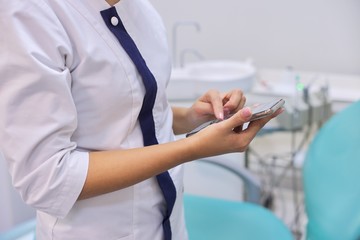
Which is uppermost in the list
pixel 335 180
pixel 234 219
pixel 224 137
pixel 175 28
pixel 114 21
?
pixel 114 21

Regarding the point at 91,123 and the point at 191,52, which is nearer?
the point at 91,123

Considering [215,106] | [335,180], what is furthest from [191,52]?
[215,106]

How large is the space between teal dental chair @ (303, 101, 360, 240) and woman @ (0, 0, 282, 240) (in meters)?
0.45

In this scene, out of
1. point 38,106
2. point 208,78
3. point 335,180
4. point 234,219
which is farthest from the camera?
point 208,78

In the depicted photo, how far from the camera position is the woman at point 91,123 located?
655mm

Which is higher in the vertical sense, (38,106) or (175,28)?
(38,106)

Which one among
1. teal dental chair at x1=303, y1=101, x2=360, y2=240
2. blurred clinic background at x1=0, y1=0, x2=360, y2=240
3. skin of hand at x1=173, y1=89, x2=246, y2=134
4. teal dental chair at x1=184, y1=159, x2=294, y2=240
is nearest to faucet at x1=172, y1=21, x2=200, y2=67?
blurred clinic background at x1=0, y1=0, x2=360, y2=240

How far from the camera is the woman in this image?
0.65 meters

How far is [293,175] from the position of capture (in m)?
2.08

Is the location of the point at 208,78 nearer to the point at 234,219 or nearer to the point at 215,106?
the point at 234,219

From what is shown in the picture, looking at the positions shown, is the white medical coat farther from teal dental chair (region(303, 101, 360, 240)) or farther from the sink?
the sink

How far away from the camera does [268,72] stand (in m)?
1.96

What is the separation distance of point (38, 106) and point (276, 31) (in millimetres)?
1457

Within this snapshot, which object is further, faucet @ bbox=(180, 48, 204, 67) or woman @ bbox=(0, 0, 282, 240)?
faucet @ bbox=(180, 48, 204, 67)
